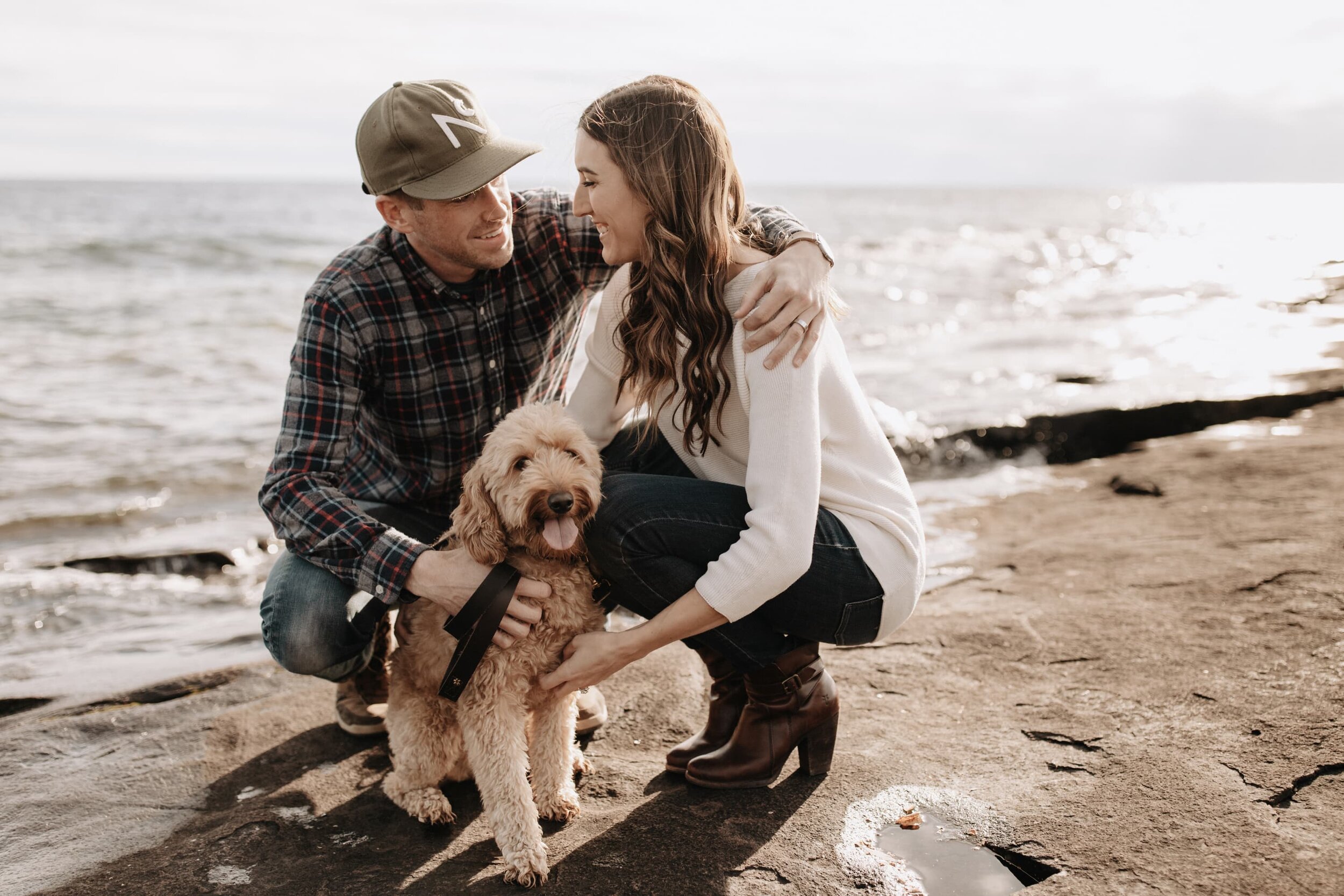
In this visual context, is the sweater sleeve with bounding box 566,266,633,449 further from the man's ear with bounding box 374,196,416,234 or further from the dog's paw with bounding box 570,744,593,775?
the dog's paw with bounding box 570,744,593,775

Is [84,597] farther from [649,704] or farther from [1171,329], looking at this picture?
[1171,329]

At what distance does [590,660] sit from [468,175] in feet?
5.81

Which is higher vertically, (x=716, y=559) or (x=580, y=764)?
(x=716, y=559)

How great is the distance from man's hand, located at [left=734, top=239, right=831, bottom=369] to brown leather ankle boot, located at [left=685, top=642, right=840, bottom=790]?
3.39 feet

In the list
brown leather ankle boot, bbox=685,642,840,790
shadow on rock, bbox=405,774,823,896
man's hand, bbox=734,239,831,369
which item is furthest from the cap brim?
shadow on rock, bbox=405,774,823,896

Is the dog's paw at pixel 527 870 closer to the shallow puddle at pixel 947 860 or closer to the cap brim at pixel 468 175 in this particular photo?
the shallow puddle at pixel 947 860

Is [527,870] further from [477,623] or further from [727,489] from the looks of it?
[727,489]

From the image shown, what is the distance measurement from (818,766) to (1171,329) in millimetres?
14768

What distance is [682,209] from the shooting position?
118 inches

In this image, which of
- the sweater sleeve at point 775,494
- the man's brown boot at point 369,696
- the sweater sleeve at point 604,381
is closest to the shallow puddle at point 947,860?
the sweater sleeve at point 775,494

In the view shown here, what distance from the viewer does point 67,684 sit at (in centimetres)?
478

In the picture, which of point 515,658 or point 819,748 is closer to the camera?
point 515,658

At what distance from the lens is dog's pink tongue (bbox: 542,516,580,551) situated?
3053 mm

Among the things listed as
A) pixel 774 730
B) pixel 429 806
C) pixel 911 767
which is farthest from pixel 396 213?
pixel 911 767
